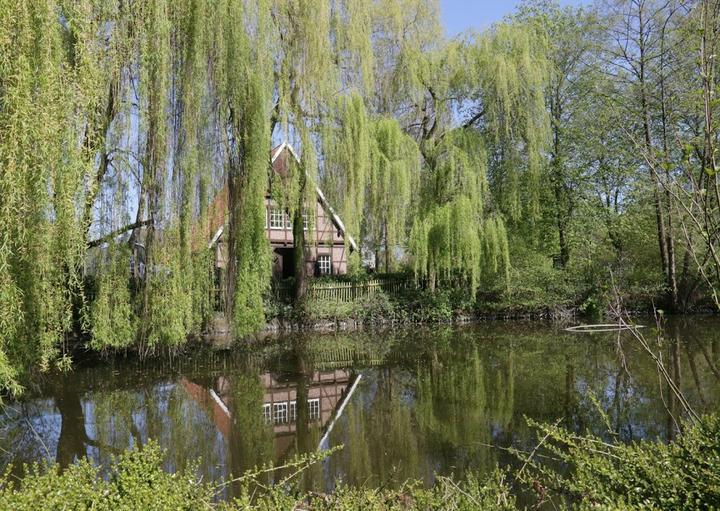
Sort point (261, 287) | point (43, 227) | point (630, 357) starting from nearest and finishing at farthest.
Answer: point (43, 227), point (630, 357), point (261, 287)

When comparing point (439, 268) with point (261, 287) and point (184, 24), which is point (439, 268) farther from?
point (184, 24)

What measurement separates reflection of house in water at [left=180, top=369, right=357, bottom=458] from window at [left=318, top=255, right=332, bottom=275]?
40.7ft

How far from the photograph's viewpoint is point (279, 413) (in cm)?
725

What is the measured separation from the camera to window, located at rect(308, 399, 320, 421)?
276 inches

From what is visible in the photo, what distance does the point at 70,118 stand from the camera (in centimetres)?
550

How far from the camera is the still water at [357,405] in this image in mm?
5426

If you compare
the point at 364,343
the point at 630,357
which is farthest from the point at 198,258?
the point at 630,357

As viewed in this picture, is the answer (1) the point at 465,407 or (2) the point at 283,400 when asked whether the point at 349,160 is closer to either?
(2) the point at 283,400

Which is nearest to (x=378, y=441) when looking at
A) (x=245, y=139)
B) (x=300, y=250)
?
(x=245, y=139)

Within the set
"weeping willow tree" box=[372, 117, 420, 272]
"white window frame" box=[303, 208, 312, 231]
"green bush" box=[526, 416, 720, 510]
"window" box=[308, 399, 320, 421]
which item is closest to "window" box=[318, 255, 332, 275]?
"weeping willow tree" box=[372, 117, 420, 272]

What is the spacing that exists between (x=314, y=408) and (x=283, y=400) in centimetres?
79

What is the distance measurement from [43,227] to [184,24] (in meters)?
4.79

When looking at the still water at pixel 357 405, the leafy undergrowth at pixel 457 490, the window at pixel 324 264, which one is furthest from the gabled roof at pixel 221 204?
the window at pixel 324 264

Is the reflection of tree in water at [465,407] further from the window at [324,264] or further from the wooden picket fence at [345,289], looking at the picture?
the window at [324,264]
